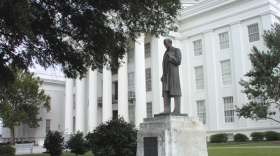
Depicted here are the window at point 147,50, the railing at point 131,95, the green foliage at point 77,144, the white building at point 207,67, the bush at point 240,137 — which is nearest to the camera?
the green foliage at point 77,144

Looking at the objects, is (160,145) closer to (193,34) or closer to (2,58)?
(2,58)

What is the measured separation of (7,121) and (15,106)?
97.1 inches

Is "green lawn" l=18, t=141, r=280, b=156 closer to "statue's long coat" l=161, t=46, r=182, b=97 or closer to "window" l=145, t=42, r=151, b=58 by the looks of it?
"statue's long coat" l=161, t=46, r=182, b=97

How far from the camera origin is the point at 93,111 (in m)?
34.4

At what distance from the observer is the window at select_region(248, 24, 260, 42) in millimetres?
27850

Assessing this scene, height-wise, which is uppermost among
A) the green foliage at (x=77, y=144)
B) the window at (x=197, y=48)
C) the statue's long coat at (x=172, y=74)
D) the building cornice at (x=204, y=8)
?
the building cornice at (x=204, y=8)

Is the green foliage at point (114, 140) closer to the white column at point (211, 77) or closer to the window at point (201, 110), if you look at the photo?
the white column at point (211, 77)

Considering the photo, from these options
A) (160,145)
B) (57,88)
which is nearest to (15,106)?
(57,88)

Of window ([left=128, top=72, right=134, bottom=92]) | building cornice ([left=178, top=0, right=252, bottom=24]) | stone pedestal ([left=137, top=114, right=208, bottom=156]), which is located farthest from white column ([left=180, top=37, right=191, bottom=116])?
stone pedestal ([left=137, top=114, right=208, bottom=156])

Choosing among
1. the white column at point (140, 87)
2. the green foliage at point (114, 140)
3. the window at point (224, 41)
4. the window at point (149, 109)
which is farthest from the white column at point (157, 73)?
the green foliage at point (114, 140)

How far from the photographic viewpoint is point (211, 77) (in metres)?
30.3

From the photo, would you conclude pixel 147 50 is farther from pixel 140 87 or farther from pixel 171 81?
pixel 171 81

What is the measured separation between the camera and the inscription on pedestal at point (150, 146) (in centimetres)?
884

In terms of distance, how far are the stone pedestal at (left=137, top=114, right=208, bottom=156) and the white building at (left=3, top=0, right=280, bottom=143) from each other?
61.2ft
